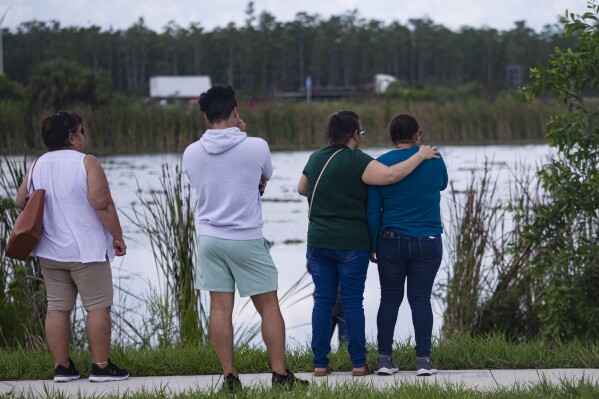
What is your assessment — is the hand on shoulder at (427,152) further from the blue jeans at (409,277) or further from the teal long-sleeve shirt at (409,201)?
the blue jeans at (409,277)

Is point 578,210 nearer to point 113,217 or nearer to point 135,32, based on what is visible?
point 113,217

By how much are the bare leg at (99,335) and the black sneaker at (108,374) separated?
0.09 ft

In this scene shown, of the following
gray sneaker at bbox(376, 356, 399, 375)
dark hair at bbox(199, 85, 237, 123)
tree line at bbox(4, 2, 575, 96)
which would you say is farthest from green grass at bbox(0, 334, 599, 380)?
tree line at bbox(4, 2, 575, 96)

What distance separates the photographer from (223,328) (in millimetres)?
5500

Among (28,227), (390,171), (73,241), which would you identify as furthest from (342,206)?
(28,227)

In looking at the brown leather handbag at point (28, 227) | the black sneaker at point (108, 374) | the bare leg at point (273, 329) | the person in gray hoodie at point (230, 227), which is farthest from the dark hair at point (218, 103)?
the black sneaker at point (108, 374)

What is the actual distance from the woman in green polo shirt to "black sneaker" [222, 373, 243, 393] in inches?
24.0

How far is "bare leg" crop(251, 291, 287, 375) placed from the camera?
5531mm

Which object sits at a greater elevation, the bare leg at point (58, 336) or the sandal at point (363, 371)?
the bare leg at point (58, 336)

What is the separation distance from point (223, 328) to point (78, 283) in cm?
92

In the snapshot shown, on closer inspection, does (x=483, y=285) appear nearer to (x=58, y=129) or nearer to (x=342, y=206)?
(x=342, y=206)

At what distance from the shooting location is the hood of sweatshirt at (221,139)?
17.9 feet

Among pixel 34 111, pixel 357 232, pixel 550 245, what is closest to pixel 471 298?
pixel 550 245

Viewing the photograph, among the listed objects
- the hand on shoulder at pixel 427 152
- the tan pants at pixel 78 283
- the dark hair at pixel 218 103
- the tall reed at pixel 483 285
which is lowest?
the tall reed at pixel 483 285
